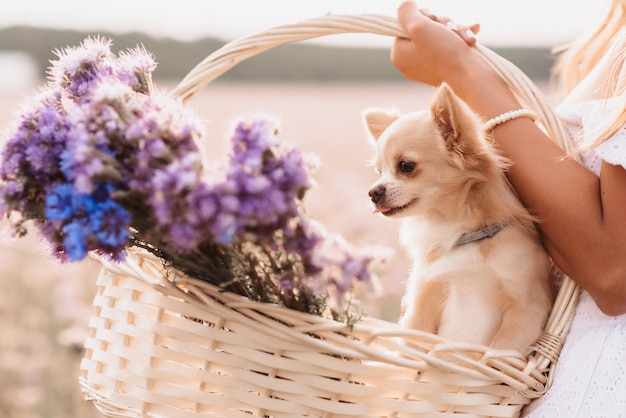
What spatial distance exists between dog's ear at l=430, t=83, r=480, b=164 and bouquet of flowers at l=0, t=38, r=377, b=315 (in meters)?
0.47

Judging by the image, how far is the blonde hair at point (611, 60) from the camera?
1.18 metres

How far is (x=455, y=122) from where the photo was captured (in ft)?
4.41

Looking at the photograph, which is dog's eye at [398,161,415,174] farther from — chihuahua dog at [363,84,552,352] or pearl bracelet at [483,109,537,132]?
pearl bracelet at [483,109,537,132]

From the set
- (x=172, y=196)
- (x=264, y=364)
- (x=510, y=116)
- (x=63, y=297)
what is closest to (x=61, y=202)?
(x=172, y=196)

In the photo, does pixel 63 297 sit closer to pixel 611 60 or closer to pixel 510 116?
pixel 510 116

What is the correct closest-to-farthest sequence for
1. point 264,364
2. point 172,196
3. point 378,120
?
point 172,196 → point 264,364 → point 378,120

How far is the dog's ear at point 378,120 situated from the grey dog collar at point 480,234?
374 mm

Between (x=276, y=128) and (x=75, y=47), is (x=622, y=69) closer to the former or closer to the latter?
(x=276, y=128)

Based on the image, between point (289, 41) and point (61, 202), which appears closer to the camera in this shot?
point (61, 202)

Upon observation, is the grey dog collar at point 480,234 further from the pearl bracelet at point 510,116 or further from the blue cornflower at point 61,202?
the blue cornflower at point 61,202

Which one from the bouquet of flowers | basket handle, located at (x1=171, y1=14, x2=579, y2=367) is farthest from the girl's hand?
the bouquet of flowers

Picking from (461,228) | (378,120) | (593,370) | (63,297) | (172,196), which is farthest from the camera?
(63,297)

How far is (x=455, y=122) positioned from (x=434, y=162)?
102mm

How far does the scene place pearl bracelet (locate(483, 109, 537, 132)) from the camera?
4.24 feet
